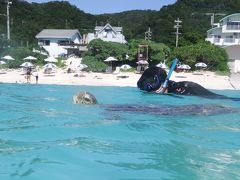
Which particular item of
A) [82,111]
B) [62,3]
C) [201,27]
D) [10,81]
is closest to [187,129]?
[82,111]

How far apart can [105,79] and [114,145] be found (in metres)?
25.3

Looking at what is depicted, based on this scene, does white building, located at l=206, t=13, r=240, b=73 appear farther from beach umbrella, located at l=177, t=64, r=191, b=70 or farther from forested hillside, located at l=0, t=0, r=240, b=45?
beach umbrella, located at l=177, t=64, r=191, b=70

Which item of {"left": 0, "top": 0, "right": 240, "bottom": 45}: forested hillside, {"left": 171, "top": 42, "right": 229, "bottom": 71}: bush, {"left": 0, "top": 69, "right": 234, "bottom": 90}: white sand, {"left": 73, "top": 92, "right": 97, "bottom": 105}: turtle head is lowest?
{"left": 73, "top": 92, "right": 97, "bottom": 105}: turtle head

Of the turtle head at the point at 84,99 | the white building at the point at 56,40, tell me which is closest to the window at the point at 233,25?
the white building at the point at 56,40

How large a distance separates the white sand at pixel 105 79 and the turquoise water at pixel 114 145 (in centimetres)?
1690

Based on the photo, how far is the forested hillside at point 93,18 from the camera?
→ 8112 centimetres

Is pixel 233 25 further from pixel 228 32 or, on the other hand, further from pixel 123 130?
pixel 123 130

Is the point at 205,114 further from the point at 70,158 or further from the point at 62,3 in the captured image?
the point at 62,3

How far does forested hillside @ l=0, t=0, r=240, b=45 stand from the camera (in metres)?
81.1

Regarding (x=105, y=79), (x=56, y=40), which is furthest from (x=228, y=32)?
(x=105, y=79)

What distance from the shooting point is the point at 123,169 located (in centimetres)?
866

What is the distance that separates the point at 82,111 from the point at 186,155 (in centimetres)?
667

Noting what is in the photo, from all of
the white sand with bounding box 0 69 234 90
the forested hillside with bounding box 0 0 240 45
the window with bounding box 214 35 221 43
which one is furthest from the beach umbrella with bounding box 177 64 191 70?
the forested hillside with bounding box 0 0 240 45

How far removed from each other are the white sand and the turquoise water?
16902mm
